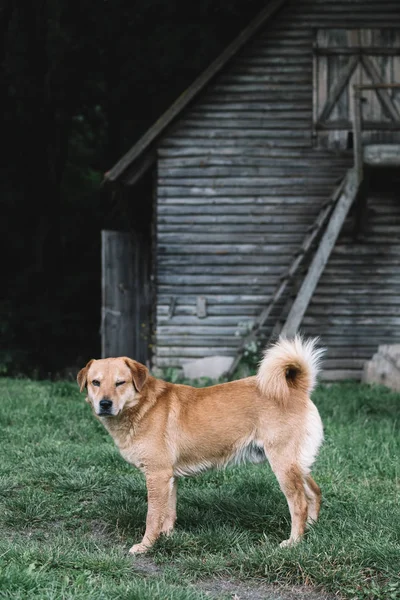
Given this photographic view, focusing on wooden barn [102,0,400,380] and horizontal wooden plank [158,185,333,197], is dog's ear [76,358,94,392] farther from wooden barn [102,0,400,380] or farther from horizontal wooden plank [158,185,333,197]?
horizontal wooden plank [158,185,333,197]

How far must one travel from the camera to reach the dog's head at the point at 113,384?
4.88m

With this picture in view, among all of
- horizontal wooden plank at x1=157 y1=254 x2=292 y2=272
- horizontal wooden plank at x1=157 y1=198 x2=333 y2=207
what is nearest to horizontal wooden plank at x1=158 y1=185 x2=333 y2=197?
horizontal wooden plank at x1=157 y1=198 x2=333 y2=207

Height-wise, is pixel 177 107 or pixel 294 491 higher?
pixel 177 107

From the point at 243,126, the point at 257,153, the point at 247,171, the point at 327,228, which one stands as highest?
the point at 243,126

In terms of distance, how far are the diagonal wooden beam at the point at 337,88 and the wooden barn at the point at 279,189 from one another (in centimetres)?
2

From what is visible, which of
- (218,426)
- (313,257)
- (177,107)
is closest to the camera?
(218,426)

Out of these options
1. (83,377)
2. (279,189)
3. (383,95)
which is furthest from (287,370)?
(383,95)

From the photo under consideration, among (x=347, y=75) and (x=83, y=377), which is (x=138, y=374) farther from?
(x=347, y=75)

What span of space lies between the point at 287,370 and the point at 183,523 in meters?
1.26

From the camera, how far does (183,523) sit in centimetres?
532

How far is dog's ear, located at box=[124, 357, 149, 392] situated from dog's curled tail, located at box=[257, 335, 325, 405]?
29.2 inches

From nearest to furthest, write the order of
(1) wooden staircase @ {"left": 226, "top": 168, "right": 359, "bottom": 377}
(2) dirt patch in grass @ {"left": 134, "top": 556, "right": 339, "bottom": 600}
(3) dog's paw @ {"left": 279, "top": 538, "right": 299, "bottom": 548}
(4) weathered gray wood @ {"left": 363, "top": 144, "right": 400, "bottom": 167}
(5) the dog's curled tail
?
1. (2) dirt patch in grass @ {"left": 134, "top": 556, "right": 339, "bottom": 600}
2. (3) dog's paw @ {"left": 279, "top": 538, "right": 299, "bottom": 548}
3. (5) the dog's curled tail
4. (4) weathered gray wood @ {"left": 363, "top": 144, "right": 400, "bottom": 167}
5. (1) wooden staircase @ {"left": 226, "top": 168, "right": 359, "bottom": 377}

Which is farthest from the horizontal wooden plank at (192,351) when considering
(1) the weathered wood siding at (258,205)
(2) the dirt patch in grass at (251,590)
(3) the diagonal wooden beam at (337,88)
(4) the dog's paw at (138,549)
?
(2) the dirt patch in grass at (251,590)

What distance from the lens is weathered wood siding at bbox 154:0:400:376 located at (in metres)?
13.1
